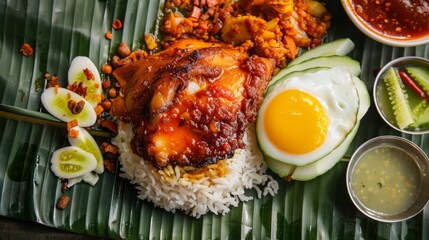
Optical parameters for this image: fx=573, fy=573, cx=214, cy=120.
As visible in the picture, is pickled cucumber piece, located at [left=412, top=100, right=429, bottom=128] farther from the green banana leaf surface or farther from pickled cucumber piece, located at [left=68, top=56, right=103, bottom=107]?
pickled cucumber piece, located at [left=68, top=56, right=103, bottom=107]

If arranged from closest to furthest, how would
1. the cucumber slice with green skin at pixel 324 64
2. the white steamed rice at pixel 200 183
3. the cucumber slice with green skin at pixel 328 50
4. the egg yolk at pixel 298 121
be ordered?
1. the egg yolk at pixel 298 121
2. the white steamed rice at pixel 200 183
3. the cucumber slice with green skin at pixel 324 64
4. the cucumber slice with green skin at pixel 328 50

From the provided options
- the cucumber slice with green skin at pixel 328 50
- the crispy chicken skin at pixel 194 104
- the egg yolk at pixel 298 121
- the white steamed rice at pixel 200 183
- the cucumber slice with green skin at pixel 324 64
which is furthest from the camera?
the cucumber slice with green skin at pixel 328 50

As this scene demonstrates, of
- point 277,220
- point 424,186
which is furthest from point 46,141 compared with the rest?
point 424,186

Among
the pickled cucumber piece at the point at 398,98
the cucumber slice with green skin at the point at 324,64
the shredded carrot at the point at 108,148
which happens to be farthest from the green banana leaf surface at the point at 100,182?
the cucumber slice with green skin at the point at 324,64

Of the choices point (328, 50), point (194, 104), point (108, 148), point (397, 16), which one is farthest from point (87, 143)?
point (397, 16)

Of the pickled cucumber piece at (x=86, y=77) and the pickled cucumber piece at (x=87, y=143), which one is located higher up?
the pickled cucumber piece at (x=86, y=77)

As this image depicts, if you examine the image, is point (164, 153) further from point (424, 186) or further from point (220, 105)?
point (424, 186)

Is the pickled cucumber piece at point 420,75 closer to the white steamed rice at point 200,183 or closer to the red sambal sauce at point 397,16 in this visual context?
the red sambal sauce at point 397,16
